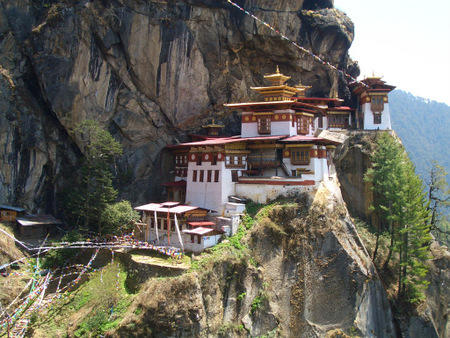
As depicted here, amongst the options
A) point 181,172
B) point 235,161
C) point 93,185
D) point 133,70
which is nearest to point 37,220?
point 93,185

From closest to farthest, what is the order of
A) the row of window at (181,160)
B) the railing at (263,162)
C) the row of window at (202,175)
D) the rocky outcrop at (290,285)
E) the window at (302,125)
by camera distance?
the rocky outcrop at (290,285)
the row of window at (202,175)
the railing at (263,162)
the window at (302,125)
the row of window at (181,160)

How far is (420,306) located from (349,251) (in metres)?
7.73

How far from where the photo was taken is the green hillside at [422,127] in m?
141

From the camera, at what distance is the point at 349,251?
1195 inches

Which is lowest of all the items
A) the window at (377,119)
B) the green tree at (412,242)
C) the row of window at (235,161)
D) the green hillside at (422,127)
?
the green tree at (412,242)

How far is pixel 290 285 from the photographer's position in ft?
97.6

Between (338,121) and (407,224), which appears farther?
(338,121)

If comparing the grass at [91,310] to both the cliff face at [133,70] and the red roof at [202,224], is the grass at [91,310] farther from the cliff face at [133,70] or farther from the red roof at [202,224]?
the cliff face at [133,70]

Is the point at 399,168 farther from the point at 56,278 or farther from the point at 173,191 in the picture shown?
the point at 56,278

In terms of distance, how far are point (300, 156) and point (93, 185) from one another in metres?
15.8

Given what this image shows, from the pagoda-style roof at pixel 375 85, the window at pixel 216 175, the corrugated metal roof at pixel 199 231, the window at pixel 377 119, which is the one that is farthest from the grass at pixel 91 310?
the pagoda-style roof at pixel 375 85

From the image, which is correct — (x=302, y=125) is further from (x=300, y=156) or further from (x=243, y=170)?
(x=243, y=170)

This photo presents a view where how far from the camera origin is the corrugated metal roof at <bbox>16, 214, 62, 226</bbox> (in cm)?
3124

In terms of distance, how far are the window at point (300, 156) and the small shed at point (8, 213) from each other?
20.4 metres
